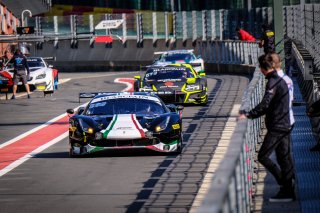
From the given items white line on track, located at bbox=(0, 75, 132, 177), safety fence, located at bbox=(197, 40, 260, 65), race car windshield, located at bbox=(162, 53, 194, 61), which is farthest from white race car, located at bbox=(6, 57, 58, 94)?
safety fence, located at bbox=(197, 40, 260, 65)

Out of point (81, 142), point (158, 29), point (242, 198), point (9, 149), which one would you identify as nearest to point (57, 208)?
point (242, 198)

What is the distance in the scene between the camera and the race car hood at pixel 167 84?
30.3 meters

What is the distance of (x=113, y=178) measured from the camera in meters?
16.5

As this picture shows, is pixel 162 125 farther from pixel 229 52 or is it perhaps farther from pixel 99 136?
pixel 229 52

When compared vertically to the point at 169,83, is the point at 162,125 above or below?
above

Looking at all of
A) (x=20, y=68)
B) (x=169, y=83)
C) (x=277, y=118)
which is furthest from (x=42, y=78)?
(x=277, y=118)

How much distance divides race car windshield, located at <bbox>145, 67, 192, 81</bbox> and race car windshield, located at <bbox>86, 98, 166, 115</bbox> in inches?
414

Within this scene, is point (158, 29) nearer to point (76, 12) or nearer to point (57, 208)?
point (76, 12)

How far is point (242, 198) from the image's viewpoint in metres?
10.1

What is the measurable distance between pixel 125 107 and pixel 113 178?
4.02 meters

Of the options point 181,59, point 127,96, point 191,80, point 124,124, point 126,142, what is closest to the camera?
point 126,142

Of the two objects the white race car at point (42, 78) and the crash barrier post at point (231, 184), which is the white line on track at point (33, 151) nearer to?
the crash barrier post at point (231, 184)

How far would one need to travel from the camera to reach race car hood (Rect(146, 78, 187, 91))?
30.3 meters

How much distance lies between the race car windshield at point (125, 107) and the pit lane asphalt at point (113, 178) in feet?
2.33
